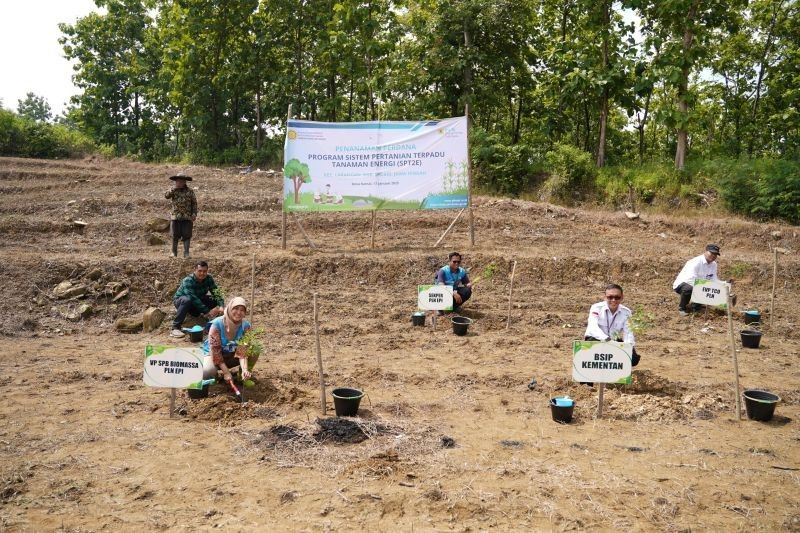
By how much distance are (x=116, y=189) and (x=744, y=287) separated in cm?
1655

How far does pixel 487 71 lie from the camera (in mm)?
20109

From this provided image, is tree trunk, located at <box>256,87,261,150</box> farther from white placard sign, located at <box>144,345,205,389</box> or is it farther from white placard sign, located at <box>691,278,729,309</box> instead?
white placard sign, located at <box>144,345,205,389</box>

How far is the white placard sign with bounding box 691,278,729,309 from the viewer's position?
9258 mm

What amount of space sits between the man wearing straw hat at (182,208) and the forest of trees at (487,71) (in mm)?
9418

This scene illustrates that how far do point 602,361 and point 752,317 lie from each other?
526 centimetres

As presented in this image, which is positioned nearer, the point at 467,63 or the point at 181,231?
the point at 181,231

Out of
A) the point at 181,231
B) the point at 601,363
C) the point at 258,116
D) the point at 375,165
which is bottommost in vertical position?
the point at 601,363

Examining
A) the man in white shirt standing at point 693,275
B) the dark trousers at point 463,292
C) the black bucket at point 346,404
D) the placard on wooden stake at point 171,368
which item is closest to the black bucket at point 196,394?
the placard on wooden stake at point 171,368

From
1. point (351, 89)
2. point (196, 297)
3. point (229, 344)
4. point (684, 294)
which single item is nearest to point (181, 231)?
point (196, 297)

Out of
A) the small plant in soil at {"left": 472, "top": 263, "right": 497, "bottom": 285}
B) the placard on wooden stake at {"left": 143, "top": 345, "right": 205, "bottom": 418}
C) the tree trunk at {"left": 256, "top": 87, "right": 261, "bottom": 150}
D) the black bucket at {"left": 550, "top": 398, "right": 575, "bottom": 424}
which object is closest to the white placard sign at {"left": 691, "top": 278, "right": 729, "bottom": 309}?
the small plant in soil at {"left": 472, "top": 263, "right": 497, "bottom": 285}

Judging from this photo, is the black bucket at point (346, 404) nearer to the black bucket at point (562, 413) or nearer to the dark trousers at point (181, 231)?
the black bucket at point (562, 413)

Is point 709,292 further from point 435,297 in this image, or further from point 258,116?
point 258,116

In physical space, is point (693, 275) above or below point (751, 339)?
above

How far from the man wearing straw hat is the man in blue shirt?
188 inches
